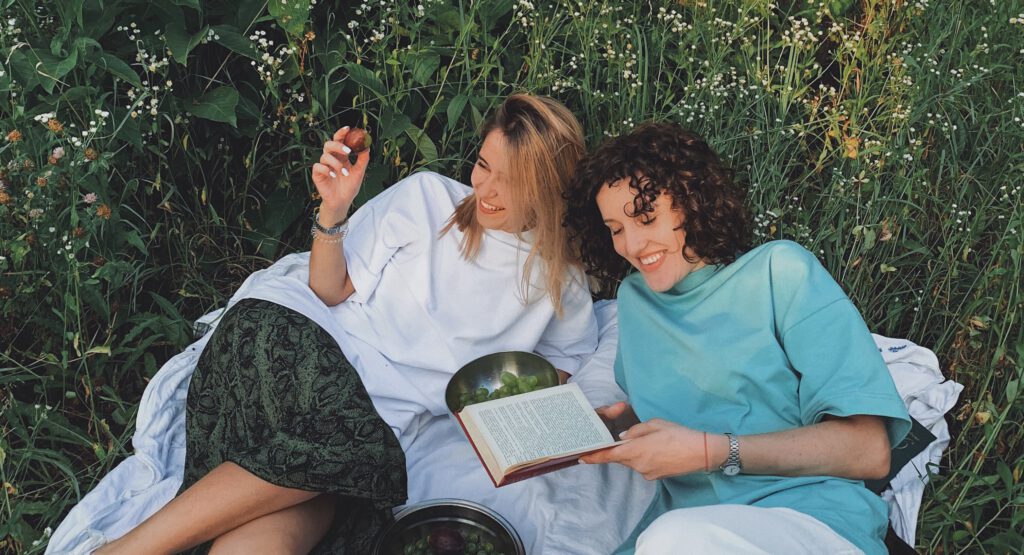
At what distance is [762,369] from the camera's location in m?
2.25

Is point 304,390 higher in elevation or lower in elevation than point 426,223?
lower

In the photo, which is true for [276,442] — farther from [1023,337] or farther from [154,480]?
[1023,337]

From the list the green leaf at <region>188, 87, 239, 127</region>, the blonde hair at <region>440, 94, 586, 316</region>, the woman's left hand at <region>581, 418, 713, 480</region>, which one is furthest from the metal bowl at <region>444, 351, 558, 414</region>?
the green leaf at <region>188, 87, 239, 127</region>

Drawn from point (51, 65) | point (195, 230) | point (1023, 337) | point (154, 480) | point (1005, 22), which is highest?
point (1005, 22)

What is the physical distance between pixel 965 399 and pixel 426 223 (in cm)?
180

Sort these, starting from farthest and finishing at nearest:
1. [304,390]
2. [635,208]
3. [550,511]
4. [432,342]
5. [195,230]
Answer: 1. [195,230]
2. [432,342]
3. [550,511]
4. [304,390]
5. [635,208]

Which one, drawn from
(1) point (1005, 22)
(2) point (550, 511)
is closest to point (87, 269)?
(2) point (550, 511)

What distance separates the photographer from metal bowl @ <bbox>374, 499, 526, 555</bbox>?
254 centimetres

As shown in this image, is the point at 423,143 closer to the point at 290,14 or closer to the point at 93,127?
the point at 290,14

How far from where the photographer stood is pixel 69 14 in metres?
2.89

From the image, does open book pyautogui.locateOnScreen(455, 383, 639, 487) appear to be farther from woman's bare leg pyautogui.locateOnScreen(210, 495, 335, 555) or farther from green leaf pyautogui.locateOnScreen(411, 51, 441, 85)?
green leaf pyautogui.locateOnScreen(411, 51, 441, 85)

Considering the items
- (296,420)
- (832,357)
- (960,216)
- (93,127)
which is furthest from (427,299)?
(960,216)

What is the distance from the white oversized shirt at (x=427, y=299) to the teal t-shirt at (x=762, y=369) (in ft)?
1.75

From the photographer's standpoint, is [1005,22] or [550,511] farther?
[1005,22]
